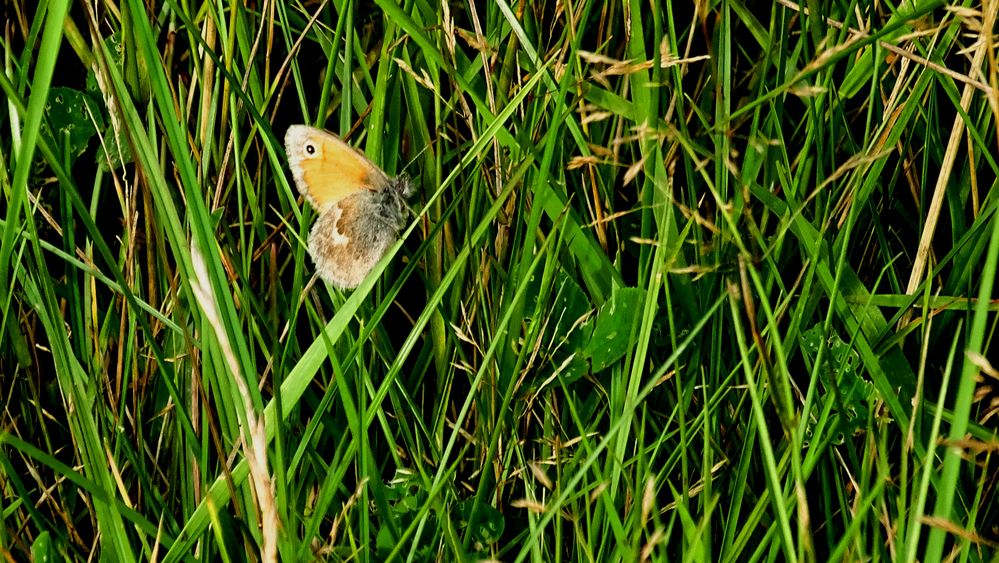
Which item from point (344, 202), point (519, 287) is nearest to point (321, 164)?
point (344, 202)

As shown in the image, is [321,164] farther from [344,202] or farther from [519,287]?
[519,287]

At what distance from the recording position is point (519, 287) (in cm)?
124

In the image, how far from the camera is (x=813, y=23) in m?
1.46

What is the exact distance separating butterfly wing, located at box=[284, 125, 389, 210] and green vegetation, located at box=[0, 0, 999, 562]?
4 centimetres

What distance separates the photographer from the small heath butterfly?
4.83 ft

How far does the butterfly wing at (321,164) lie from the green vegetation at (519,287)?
0.04 m

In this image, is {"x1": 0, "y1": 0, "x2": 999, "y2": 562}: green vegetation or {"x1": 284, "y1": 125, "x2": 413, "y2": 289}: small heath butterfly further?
{"x1": 284, "y1": 125, "x2": 413, "y2": 289}: small heath butterfly

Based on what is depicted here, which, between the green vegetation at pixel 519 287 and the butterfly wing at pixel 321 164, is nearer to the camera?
the green vegetation at pixel 519 287

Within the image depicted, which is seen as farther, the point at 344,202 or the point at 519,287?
the point at 344,202

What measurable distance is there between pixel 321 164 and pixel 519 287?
18.9 inches

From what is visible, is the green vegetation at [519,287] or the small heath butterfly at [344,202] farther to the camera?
the small heath butterfly at [344,202]

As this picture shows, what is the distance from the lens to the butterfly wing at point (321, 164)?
58.9 inches

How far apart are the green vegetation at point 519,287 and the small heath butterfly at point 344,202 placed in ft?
0.15

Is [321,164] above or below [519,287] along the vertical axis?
above
